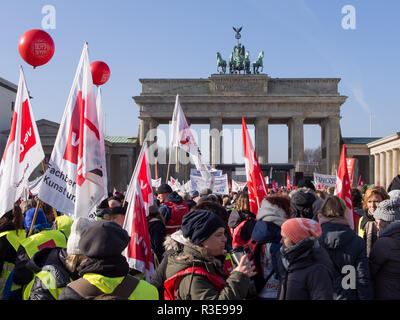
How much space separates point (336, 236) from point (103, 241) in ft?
8.41

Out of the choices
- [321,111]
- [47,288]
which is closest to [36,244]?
[47,288]

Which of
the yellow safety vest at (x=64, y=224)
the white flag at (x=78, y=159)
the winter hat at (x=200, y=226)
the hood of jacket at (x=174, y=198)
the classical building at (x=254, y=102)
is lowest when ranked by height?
Answer: the yellow safety vest at (x=64, y=224)

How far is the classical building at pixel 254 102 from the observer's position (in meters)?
59.2

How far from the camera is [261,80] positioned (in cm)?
5953

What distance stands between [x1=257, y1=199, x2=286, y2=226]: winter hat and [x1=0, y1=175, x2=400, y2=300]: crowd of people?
1cm

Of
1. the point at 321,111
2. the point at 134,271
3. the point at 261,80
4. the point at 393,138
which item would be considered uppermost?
the point at 261,80

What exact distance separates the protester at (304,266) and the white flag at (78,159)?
8.47 ft

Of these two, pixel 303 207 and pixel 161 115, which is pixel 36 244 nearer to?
pixel 303 207

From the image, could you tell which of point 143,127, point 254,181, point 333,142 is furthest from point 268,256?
point 333,142

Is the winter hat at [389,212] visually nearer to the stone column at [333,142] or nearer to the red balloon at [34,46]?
the red balloon at [34,46]

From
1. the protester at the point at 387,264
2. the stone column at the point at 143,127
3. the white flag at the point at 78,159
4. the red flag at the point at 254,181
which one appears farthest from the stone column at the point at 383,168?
the white flag at the point at 78,159

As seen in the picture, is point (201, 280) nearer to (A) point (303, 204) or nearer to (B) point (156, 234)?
(B) point (156, 234)
